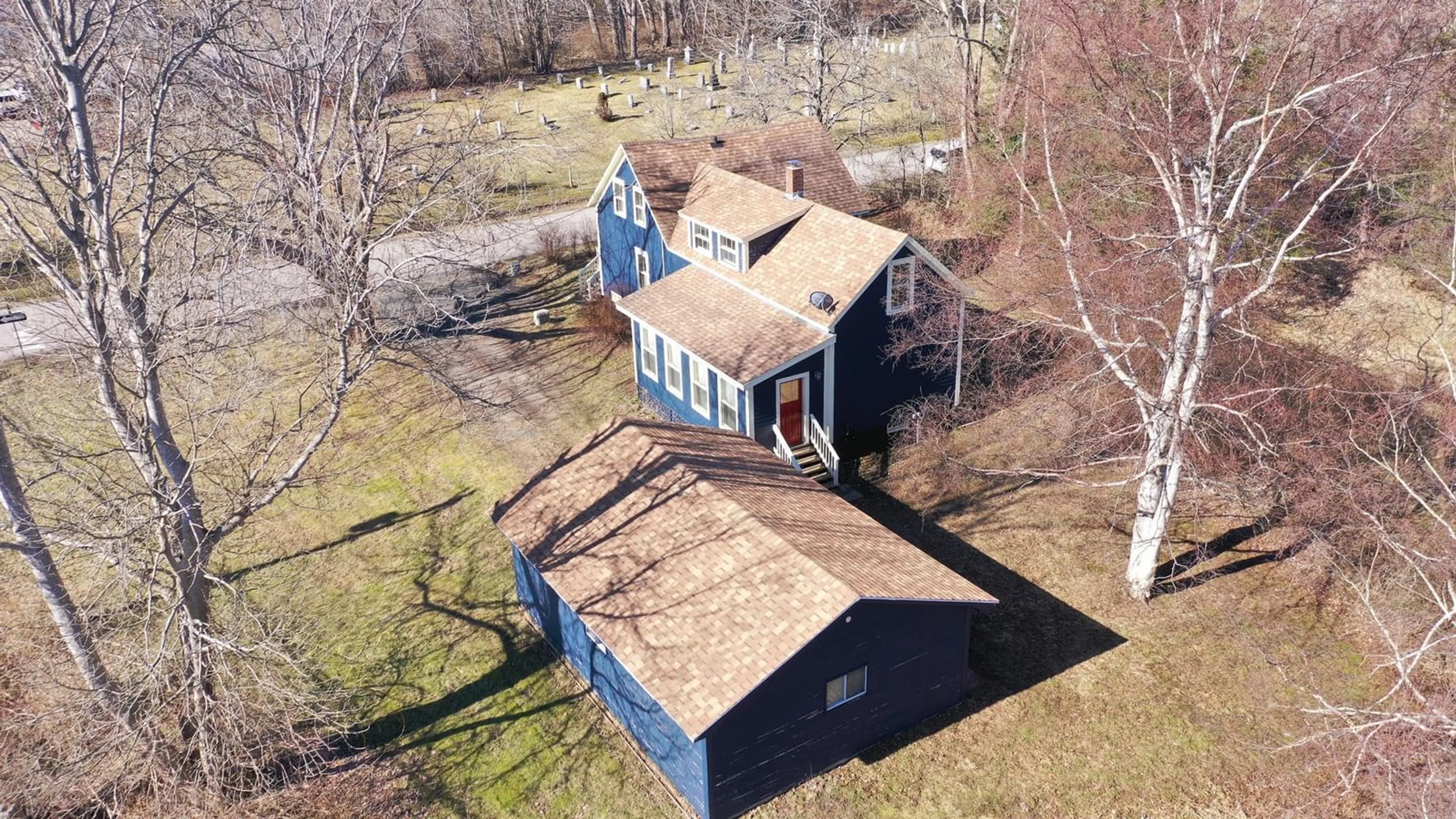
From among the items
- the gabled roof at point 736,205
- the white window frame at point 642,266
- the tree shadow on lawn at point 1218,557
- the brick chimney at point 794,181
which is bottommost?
the tree shadow on lawn at point 1218,557

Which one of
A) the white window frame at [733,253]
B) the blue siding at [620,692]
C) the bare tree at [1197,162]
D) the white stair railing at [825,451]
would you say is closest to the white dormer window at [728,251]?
the white window frame at [733,253]

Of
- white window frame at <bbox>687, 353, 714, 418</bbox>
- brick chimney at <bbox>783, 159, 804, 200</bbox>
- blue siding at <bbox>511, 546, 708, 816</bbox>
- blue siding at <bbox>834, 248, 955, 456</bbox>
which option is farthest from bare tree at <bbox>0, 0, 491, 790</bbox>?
blue siding at <bbox>834, 248, 955, 456</bbox>

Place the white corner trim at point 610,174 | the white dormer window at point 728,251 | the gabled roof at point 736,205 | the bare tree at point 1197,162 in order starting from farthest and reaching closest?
the white corner trim at point 610,174 → the white dormer window at point 728,251 → the gabled roof at point 736,205 → the bare tree at point 1197,162

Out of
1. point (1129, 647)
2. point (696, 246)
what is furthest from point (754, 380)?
point (1129, 647)

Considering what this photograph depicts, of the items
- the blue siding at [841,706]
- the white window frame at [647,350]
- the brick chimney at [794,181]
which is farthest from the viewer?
the brick chimney at [794,181]

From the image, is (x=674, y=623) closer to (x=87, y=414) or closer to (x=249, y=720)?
(x=249, y=720)

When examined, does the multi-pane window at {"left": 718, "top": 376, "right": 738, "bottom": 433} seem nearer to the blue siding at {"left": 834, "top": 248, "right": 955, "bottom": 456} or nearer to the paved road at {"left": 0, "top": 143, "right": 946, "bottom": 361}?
the blue siding at {"left": 834, "top": 248, "right": 955, "bottom": 456}

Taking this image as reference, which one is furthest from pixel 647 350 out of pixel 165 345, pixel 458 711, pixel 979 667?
pixel 165 345

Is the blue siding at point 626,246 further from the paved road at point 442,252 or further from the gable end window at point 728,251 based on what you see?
the paved road at point 442,252
